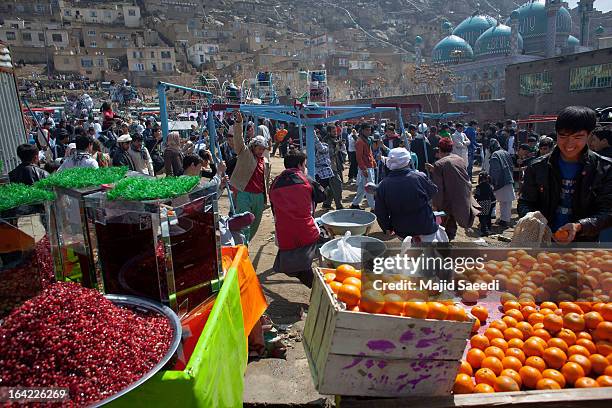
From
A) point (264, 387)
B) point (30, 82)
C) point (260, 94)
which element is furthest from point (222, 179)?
point (30, 82)

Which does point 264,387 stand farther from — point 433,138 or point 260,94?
point 260,94

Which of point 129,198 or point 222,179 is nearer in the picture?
point 129,198

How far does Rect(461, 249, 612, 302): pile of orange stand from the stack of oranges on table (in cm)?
6

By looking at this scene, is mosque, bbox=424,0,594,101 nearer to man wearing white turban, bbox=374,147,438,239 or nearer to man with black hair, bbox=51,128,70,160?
man with black hair, bbox=51,128,70,160

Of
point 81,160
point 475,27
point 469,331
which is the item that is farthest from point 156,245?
point 475,27

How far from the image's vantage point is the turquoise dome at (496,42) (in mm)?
47719

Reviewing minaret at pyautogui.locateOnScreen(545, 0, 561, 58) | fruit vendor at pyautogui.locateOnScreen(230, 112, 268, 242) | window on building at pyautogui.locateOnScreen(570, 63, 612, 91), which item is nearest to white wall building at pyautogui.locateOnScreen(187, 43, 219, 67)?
minaret at pyautogui.locateOnScreen(545, 0, 561, 58)

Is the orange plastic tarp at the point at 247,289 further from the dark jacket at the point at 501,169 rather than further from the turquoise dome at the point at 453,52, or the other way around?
the turquoise dome at the point at 453,52

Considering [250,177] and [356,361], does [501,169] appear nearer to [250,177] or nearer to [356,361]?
[250,177]

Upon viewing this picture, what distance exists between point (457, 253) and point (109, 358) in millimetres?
1750

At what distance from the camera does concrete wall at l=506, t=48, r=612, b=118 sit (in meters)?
23.7

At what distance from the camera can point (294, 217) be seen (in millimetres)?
4453

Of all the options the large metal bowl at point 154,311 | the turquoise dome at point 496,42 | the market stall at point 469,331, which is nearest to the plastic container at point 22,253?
the large metal bowl at point 154,311

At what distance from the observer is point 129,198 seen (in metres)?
2.08
